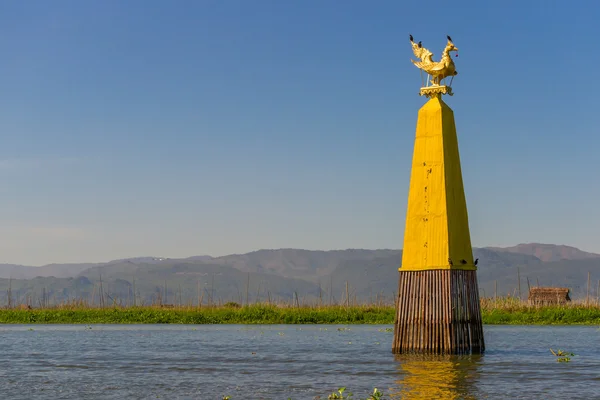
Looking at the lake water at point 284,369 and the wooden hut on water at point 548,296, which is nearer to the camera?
the lake water at point 284,369

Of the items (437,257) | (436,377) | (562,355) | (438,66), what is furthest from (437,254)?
(562,355)

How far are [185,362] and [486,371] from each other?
10720 millimetres

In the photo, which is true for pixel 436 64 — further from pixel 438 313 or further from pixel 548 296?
pixel 548 296

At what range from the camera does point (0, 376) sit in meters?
29.5

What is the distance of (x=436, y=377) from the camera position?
85.3 feet

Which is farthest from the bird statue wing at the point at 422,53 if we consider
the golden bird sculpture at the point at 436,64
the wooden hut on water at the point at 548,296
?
the wooden hut on water at the point at 548,296

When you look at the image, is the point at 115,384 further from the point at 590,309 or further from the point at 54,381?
the point at 590,309

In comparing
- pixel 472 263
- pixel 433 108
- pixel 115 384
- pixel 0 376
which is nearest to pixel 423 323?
pixel 472 263

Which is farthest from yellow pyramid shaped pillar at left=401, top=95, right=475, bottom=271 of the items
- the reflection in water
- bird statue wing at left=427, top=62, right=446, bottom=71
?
the reflection in water

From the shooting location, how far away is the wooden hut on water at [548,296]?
69.9 m

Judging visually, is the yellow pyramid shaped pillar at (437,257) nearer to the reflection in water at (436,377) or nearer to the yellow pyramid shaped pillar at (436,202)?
the yellow pyramid shaped pillar at (436,202)

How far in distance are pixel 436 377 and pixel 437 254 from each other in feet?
A: 16.4

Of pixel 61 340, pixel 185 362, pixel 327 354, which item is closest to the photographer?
pixel 185 362

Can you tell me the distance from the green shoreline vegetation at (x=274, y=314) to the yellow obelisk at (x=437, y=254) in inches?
1182
